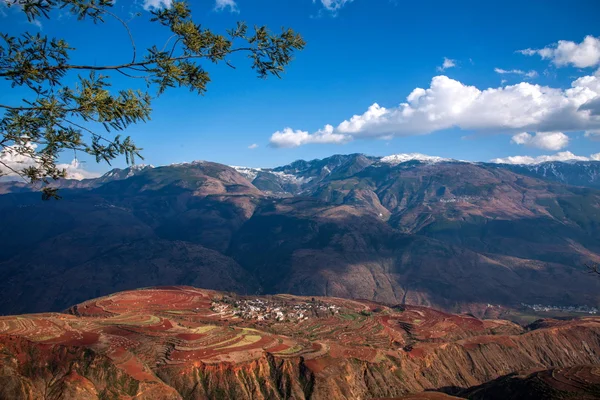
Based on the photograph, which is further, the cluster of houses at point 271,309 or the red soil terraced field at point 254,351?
the cluster of houses at point 271,309

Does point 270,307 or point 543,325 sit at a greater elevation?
point 270,307

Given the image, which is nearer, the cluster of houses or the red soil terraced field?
the red soil terraced field

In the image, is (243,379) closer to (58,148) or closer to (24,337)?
(24,337)

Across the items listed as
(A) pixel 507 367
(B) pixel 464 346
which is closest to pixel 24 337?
(B) pixel 464 346

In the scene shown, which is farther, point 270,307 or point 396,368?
point 270,307
